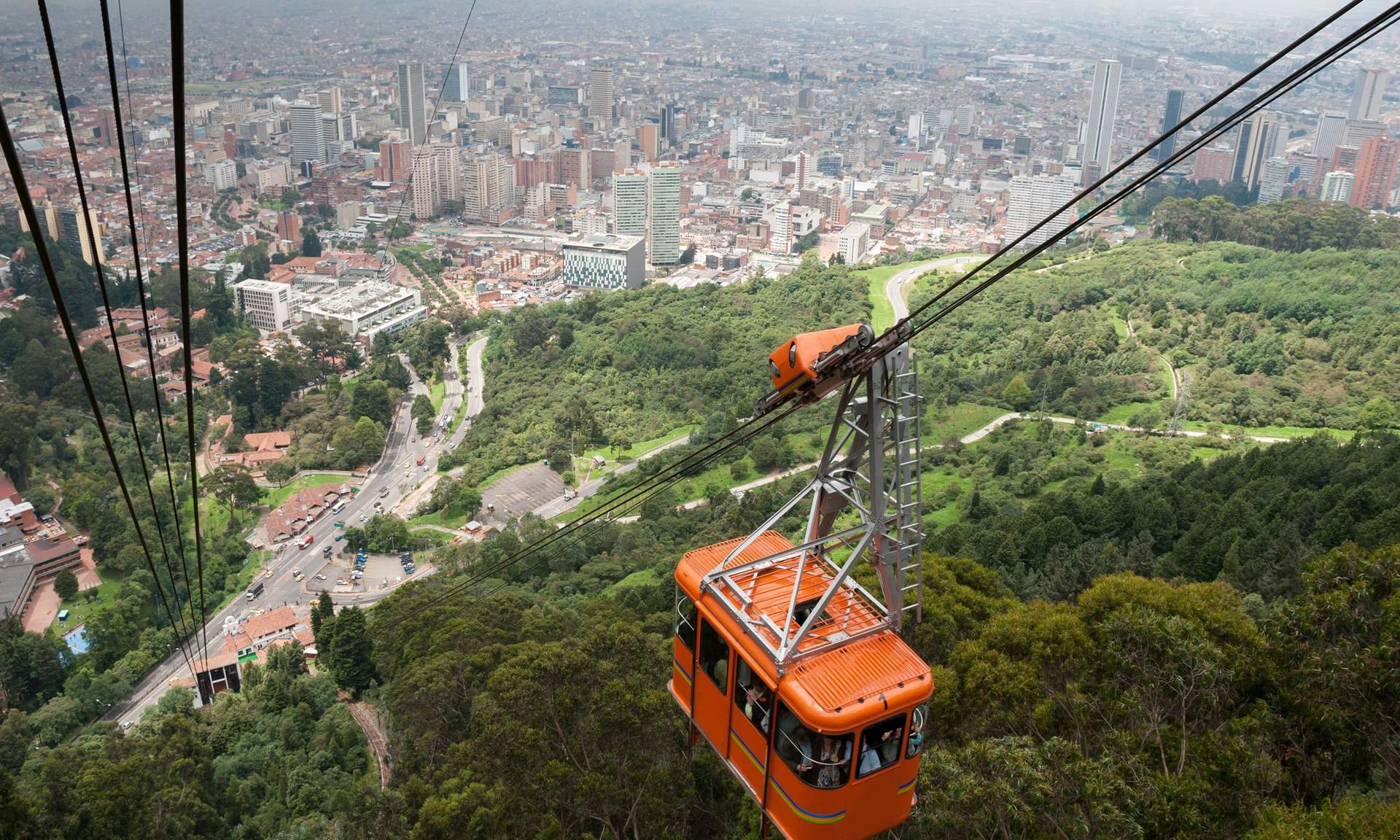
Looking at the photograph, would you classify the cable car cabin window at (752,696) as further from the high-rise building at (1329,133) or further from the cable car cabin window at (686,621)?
the high-rise building at (1329,133)

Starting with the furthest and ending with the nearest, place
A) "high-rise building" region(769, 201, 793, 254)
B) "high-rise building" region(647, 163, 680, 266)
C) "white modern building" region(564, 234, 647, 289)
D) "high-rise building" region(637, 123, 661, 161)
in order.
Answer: "high-rise building" region(637, 123, 661, 161) < "high-rise building" region(769, 201, 793, 254) < "high-rise building" region(647, 163, 680, 266) < "white modern building" region(564, 234, 647, 289)

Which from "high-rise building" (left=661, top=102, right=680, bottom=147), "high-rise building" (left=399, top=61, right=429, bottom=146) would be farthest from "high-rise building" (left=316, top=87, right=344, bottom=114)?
"high-rise building" (left=661, top=102, right=680, bottom=147)

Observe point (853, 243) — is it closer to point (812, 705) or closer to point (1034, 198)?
point (1034, 198)

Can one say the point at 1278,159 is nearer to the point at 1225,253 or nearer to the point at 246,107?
the point at 1225,253

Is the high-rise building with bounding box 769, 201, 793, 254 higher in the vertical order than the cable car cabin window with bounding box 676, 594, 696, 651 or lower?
lower

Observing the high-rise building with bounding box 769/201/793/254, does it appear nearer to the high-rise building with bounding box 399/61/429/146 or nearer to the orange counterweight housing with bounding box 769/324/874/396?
the high-rise building with bounding box 399/61/429/146

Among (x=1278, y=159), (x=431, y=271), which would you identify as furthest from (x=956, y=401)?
(x=1278, y=159)

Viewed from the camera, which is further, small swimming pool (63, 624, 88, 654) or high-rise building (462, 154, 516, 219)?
high-rise building (462, 154, 516, 219)
